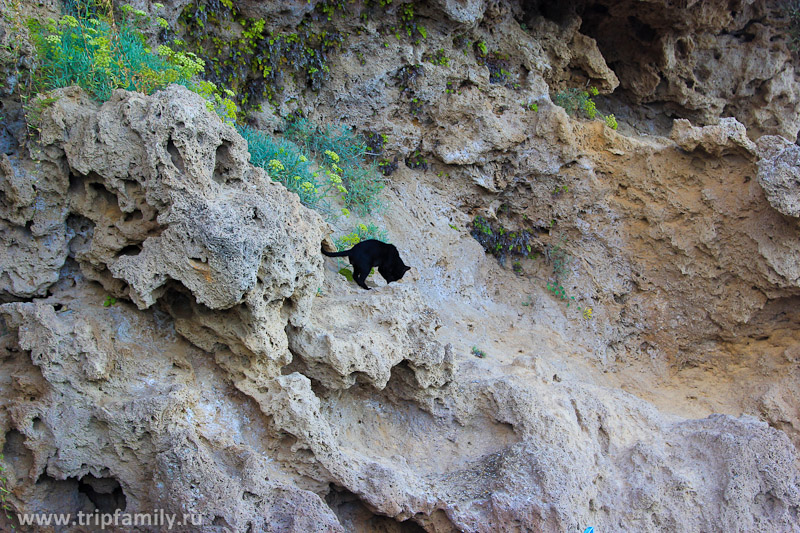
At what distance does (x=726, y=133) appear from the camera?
251 inches

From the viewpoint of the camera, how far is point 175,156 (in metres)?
3.81

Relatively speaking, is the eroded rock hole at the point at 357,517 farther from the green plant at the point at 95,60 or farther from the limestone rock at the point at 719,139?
the limestone rock at the point at 719,139

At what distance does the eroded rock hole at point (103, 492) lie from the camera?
373 centimetres

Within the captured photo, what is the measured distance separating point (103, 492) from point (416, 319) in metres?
2.48

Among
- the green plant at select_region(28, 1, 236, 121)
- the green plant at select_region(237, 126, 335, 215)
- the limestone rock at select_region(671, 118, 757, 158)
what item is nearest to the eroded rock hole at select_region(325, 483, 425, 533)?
the green plant at select_region(237, 126, 335, 215)

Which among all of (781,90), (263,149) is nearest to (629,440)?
(263,149)

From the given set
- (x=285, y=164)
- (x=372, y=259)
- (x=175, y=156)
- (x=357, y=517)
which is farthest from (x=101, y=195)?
(x=357, y=517)

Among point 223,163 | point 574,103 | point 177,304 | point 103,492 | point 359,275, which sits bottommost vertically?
point 103,492

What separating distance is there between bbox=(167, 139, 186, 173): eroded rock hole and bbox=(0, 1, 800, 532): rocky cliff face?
46 millimetres

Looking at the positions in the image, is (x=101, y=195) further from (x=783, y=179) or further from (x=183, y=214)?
(x=783, y=179)

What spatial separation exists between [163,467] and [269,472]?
0.66 m

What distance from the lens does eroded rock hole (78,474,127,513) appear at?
3.73 metres

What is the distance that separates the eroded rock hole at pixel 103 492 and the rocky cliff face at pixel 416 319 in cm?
2

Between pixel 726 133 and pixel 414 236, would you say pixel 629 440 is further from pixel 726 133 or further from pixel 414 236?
pixel 726 133
